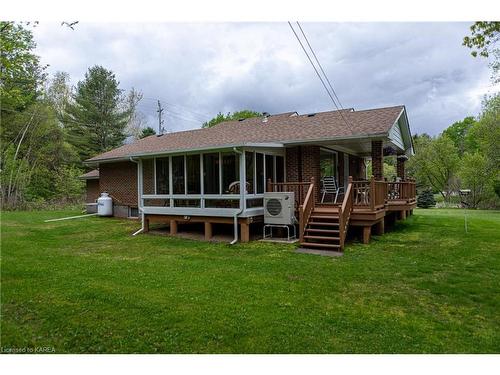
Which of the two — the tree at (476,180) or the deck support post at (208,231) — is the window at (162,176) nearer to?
the deck support post at (208,231)

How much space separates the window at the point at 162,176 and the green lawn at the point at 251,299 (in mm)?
3313

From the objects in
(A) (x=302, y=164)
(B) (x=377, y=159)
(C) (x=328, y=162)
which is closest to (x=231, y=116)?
(C) (x=328, y=162)

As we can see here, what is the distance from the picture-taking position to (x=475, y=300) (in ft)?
15.4

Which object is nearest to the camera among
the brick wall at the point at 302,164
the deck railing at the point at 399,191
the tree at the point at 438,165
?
the brick wall at the point at 302,164

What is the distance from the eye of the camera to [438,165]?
33.4 m

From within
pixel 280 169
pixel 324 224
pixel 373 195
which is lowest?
pixel 324 224

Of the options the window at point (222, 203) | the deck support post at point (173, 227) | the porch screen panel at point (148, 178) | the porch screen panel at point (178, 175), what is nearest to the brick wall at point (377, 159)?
the window at point (222, 203)

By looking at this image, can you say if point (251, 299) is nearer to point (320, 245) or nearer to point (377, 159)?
point (320, 245)

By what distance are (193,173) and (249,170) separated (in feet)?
5.95

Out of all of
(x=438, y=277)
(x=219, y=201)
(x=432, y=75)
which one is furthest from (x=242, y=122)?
(x=438, y=277)

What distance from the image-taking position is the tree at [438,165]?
3303cm

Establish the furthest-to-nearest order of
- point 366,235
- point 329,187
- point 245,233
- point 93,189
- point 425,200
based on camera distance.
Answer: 1. point 425,200
2. point 93,189
3. point 329,187
4. point 245,233
5. point 366,235

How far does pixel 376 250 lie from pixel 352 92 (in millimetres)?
5750

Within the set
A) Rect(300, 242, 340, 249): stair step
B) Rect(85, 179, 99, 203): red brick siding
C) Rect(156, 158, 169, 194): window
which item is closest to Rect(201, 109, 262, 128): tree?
Rect(85, 179, 99, 203): red brick siding
